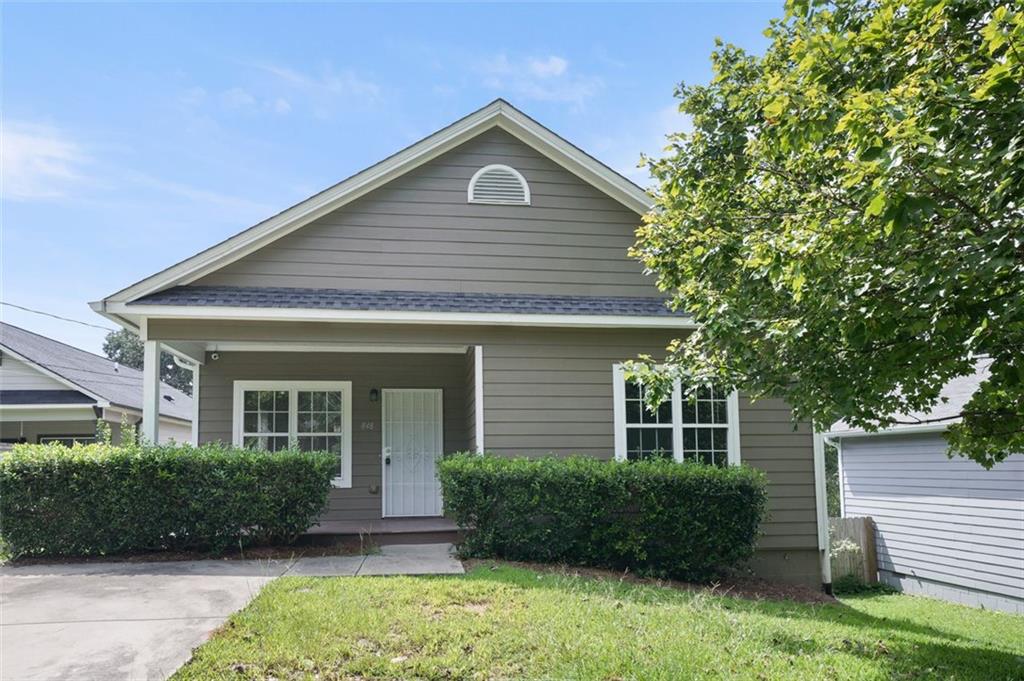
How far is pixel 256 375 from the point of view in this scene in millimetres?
11586

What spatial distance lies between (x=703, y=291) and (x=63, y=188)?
15.0m

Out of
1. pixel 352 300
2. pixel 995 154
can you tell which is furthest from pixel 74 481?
pixel 995 154

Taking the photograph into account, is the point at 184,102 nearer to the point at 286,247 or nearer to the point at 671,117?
the point at 286,247

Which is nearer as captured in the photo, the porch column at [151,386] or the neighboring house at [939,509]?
the porch column at [151,386]

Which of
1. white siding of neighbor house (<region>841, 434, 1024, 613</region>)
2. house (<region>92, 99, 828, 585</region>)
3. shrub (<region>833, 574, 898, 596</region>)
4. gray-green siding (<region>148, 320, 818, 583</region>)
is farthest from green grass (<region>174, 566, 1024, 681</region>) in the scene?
shrub (<region>833, 574, 898, 596</region>)

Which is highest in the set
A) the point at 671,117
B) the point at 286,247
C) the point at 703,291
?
the point at 671,117

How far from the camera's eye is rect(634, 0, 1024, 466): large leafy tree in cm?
350

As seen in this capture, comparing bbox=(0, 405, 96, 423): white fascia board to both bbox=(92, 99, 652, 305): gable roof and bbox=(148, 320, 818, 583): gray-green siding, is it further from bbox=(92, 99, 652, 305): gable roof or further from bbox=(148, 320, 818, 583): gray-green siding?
bbox=(92, 99, 652, 305): gable roof

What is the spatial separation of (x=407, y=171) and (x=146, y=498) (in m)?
5.57

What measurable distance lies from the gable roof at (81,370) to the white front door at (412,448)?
8690mm

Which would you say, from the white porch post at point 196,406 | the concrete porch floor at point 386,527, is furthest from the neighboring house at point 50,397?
the concrete porch floor at point 386,527

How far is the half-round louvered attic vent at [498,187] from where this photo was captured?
10.6 m

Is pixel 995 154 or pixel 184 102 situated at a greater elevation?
pixel 184 102

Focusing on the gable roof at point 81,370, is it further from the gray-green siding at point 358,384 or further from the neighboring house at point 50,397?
the gray-green siding at point 358,384
